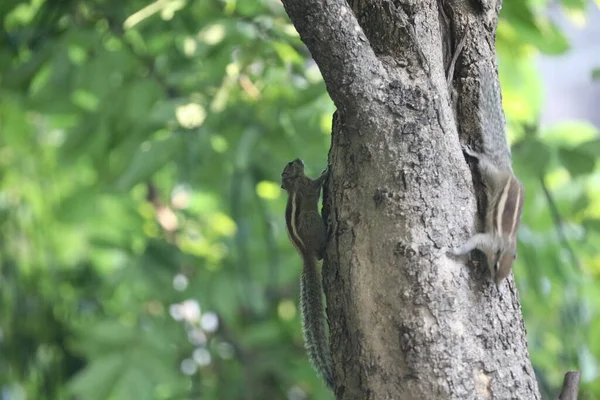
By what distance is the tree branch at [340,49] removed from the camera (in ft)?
2.38

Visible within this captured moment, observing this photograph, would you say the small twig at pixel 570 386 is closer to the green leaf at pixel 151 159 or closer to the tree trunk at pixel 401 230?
the tree trunk at pixel 401 230

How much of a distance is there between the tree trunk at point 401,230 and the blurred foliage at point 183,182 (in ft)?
1.96

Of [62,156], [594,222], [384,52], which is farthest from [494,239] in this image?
[62,156]

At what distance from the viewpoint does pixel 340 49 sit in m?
0.74

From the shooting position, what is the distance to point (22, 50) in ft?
5.40

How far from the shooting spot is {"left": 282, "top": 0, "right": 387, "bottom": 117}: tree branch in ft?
2.38

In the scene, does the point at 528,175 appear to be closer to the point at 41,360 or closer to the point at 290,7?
the point at 290,7

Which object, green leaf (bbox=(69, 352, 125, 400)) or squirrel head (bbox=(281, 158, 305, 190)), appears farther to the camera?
green leaf (bbox=(69, 352, 125, 400))

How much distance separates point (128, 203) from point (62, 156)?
1.41 feet

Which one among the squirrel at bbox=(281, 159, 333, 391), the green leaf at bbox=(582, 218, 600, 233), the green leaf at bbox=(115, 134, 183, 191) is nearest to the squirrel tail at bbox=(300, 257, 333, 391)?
the squirrel at bbox=(281, 159, 333, 391)

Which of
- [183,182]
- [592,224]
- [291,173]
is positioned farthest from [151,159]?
[592,224]

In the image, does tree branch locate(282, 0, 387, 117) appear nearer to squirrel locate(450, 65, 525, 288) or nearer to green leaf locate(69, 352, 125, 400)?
squirrel locate(450, 65, 525, 288)

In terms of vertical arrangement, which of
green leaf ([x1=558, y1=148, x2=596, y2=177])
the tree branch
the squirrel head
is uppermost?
the tree branch

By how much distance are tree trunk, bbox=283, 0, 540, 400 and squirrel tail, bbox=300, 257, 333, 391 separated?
0.12m
